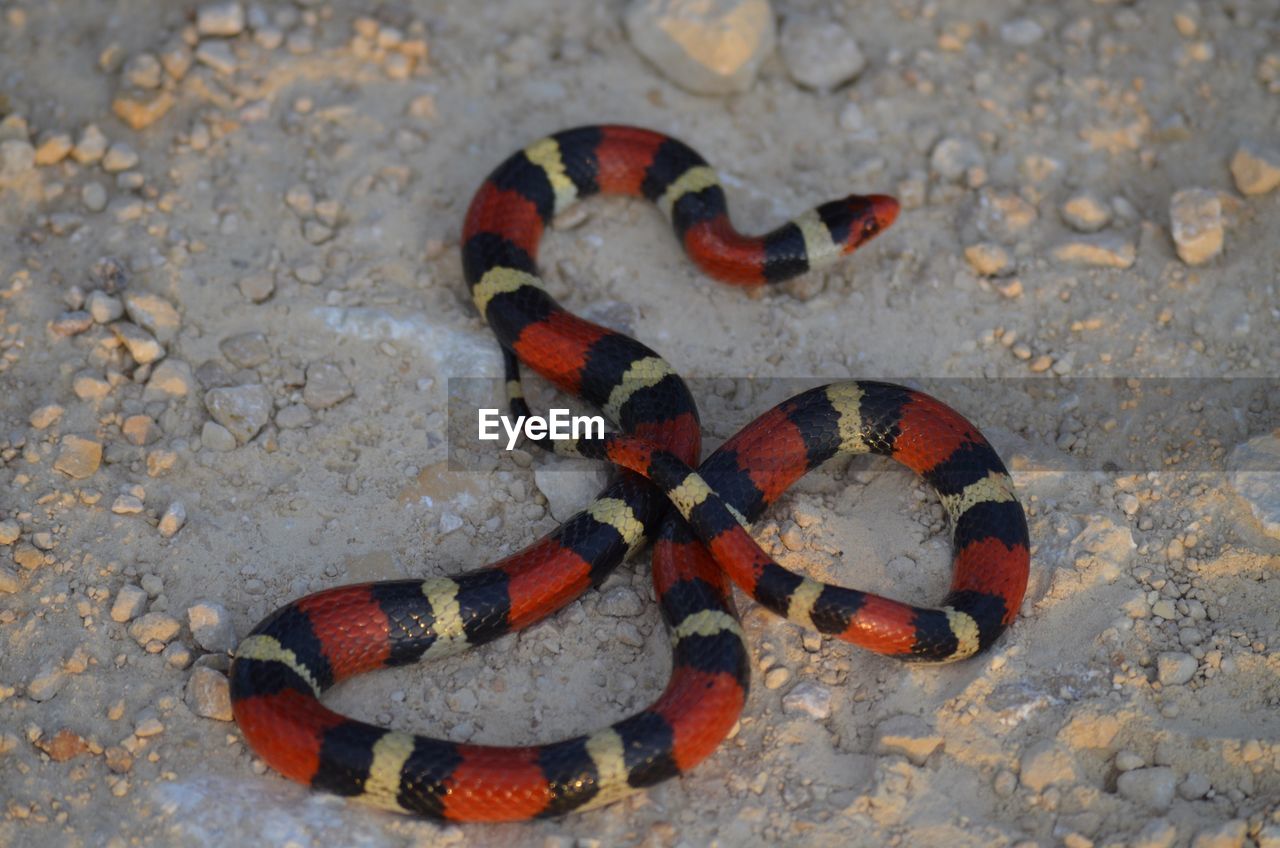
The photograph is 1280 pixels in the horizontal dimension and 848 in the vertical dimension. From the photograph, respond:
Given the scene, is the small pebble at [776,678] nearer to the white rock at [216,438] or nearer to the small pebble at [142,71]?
the white rock at [216,438]

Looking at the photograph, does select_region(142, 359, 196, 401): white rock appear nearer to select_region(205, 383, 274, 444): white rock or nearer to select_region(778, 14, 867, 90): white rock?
select_region(205, 383, 274, 444): white rock

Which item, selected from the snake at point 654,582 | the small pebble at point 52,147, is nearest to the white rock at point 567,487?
the snake at point 654,582

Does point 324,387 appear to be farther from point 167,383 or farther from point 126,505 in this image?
point 126,505

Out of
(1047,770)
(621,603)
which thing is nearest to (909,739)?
(1047,770)

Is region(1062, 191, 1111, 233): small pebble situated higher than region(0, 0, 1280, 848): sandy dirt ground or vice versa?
region(1062, 191, 1111, 233): small pebble

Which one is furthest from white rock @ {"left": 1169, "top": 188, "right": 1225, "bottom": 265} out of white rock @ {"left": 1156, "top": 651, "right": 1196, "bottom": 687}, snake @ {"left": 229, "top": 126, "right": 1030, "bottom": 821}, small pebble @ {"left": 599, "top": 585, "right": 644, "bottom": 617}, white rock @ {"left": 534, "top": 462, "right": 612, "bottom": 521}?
small pebble @ {"left": 599, "top": 585, "right": 644, "bottom": 617}

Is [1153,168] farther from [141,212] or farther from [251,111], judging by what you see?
[141,212]
